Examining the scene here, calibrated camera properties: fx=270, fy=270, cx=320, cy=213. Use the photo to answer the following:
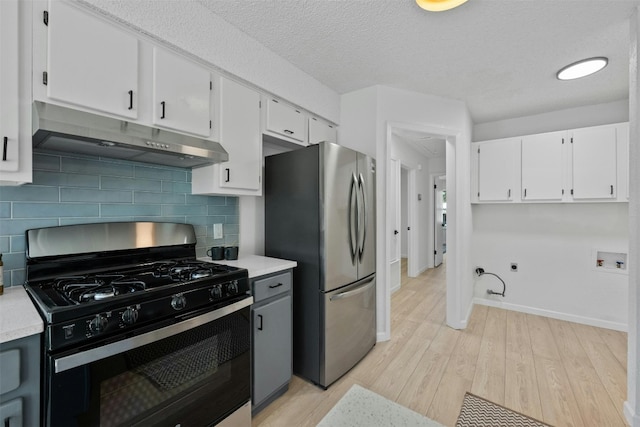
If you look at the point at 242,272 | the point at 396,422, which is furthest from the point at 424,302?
the point at 242,272

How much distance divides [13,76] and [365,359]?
2.89 metres

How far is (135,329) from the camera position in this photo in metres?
1.16

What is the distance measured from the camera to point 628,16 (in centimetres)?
181

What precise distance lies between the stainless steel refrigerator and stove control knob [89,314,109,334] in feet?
4.27

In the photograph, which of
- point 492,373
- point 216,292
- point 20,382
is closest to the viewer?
point 20,382

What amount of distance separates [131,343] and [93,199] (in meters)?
0.94

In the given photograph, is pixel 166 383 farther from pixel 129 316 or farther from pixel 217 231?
pixel 217 231

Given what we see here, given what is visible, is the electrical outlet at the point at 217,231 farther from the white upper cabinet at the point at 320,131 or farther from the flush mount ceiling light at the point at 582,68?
the flush mount ceiling light at the point at 582,68

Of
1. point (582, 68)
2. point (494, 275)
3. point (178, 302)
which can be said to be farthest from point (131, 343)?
point (494, 275)

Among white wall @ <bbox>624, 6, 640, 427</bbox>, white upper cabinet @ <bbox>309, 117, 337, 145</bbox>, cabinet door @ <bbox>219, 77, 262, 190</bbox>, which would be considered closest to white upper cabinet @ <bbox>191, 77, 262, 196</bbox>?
cabinet door @ <bbox>219, 77, 262, 190</bbox>

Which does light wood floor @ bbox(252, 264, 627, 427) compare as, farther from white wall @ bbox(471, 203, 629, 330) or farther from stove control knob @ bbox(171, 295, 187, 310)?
stove control knob @ bbox(171, 295, 187, 310)

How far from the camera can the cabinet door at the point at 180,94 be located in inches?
61.8

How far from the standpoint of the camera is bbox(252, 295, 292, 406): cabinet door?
1.75 metres

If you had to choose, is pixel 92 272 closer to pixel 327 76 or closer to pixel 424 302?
pixel 327 76
